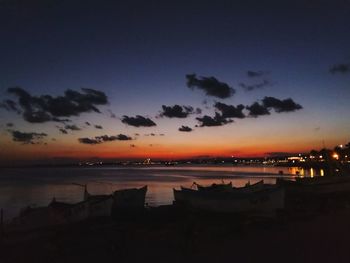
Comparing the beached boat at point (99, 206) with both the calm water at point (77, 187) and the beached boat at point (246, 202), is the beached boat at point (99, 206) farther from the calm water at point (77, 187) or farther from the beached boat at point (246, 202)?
the calm water at point (77, 187)

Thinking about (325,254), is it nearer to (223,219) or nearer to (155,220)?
(223,219)

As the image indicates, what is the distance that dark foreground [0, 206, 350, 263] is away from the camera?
1482 centimetres

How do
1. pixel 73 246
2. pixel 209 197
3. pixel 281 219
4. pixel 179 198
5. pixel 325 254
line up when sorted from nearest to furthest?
pixel 325 254 < pixel 73 246 < pixel 281 219 < pixel 209 197 < pixel 179 198

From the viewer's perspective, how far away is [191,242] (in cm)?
1598

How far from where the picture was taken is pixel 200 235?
59.1 feet

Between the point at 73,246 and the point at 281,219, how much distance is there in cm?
1133

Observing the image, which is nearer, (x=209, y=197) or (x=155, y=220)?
(x=155, y=220)

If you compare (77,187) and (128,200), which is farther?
(77,187)

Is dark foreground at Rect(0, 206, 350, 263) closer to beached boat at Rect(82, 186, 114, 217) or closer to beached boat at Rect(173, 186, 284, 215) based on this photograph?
beached boat at Rect(173, 186, 284, 215)

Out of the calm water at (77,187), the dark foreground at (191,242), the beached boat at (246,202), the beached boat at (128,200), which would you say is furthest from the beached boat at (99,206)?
the calm water at (77,187)

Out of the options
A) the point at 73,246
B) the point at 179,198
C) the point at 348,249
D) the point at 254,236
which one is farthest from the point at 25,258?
the point at 179,198

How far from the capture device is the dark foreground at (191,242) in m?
14.8

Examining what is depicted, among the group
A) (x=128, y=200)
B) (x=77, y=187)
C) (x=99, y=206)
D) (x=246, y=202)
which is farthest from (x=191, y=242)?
(x=77, y=187)

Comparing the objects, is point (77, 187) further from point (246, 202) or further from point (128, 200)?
point (246, 202)
